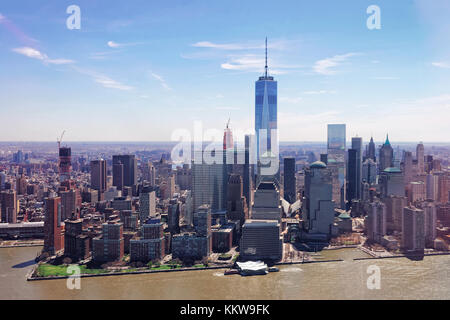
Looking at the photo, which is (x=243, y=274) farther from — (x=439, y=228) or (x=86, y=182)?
(x=86, y=182)

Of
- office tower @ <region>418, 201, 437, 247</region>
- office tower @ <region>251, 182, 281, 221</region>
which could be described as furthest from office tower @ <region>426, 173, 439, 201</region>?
office tower @ <region>251, 182, 281, 221</region>

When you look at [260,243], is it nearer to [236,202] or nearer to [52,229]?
[236,202]

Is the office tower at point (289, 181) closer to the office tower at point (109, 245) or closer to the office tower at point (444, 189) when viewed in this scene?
the office tower at point (444, 189)

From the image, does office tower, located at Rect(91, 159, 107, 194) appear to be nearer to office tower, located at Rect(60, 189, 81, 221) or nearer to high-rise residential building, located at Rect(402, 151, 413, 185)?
office tower, located at Rect(60, 189, 81, 221)

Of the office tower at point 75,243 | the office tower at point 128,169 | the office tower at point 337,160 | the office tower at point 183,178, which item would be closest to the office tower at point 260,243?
the office tower at point 75,243

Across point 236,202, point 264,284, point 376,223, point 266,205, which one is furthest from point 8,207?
point 376,223
